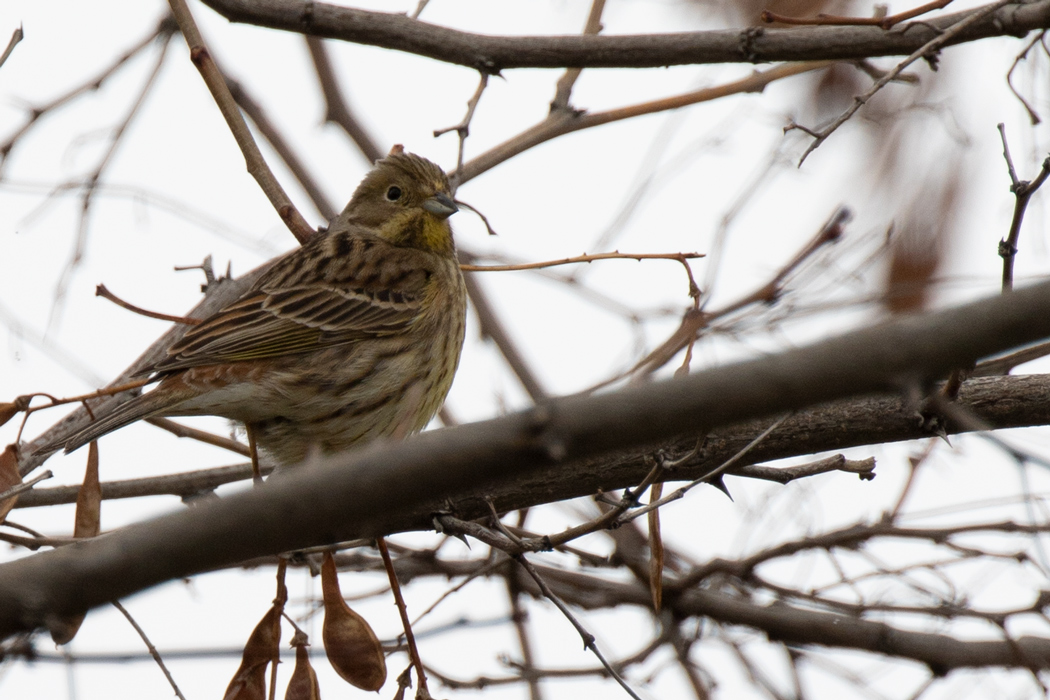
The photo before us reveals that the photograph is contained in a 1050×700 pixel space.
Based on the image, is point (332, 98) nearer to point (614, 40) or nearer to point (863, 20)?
point (614, 40)

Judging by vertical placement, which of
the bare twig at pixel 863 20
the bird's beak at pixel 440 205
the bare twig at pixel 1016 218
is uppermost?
the bird's beak at pixel 440 205

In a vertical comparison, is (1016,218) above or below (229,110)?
below

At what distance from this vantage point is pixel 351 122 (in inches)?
257

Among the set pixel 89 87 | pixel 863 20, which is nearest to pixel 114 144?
pixel 89 87

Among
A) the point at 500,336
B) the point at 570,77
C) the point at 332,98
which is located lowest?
the point at 500,336

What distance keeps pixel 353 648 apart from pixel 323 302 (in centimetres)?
255

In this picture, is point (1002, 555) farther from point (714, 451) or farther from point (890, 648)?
point (714, 451)

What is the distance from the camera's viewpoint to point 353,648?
3.93 metres

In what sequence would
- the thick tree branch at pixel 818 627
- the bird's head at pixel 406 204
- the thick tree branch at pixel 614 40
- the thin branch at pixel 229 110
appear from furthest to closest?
1. the bird's head at pixel 406 204
2. the thin branch at pixel 229 110
3. the thick tree branch at pixel 818 627
4. the thick tree branch at pixel 614 40

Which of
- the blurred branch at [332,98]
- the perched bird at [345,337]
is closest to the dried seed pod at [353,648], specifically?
the perched bird at [345,337]

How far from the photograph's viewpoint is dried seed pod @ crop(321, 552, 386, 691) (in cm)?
392

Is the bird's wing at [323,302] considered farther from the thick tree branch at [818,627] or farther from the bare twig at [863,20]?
the bare twig at [863,20]

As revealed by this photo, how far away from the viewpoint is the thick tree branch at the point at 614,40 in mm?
4348

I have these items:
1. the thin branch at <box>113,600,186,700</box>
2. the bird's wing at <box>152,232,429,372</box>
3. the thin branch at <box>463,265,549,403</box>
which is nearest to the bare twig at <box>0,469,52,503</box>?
the thin branch at <box>113,600,186,700</box>
